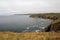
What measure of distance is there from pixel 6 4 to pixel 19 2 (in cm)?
12

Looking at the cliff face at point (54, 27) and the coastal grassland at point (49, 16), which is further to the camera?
the coastal grassland at point (49, 16)

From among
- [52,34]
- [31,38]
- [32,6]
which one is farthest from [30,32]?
[32,6]

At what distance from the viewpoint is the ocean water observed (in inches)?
45.8

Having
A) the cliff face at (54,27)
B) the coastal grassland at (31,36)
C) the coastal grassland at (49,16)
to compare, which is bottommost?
the coastal grassland at (31,36)

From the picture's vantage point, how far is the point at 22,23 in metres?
1.21

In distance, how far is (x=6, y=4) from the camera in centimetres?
130

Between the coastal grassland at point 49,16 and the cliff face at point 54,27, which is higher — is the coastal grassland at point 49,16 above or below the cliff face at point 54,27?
above

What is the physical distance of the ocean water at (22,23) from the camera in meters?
1.16

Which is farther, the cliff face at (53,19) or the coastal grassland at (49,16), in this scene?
the coastal grassland at (49,16)

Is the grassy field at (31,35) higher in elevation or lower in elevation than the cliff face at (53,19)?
lower

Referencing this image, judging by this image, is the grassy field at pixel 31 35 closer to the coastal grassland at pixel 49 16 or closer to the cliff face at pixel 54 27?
the cliff face at pixel 54 27

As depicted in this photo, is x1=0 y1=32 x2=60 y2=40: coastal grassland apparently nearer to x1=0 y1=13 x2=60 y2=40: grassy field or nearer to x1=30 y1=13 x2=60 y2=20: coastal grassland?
x1=0 y1=13 x2=60 y2=40: grassy field

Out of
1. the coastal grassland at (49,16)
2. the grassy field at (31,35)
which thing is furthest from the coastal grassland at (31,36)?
the coastal grassland at (49,16)

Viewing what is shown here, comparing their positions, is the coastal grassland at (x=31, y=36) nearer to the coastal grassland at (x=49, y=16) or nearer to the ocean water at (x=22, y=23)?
the ocean water at (x=22, y=23)
